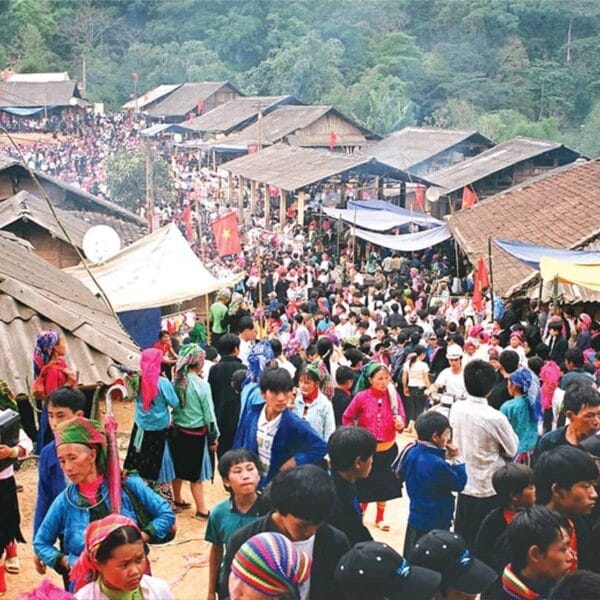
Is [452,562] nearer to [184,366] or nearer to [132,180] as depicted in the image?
[184,366]

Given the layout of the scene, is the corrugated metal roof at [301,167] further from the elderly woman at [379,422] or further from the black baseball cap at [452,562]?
the black baseball cap at [452,562]

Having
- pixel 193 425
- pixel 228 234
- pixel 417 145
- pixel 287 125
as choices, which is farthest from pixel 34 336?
pixel 287 125

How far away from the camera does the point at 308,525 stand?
3.40 meters

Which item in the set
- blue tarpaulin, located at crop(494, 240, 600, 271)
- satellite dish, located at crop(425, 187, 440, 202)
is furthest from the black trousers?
satellite dish, located at crop(425, 187, 440, 202)

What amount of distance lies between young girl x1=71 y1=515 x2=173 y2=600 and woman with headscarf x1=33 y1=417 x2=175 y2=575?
607mm

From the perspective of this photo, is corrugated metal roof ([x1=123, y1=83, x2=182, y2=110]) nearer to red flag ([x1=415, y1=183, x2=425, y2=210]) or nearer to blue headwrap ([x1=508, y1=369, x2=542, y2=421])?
red flag ([x1=415, y1=183, x2=425, y2=210])

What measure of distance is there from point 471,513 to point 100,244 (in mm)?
7751

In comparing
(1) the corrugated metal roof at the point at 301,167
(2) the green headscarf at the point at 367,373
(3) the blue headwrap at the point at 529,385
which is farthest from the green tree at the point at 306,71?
(3) the blue headwrap at the point at 529,385

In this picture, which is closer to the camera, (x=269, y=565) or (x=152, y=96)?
(x=269, y=565)

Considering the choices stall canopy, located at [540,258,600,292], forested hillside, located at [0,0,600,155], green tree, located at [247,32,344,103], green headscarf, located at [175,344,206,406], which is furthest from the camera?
green tree, located at [247,32,344,103]

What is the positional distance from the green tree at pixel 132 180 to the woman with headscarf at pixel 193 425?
921 inches

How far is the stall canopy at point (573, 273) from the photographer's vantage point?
9.50 metres

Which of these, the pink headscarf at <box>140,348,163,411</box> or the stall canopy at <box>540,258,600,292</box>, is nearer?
the pink headscarf at <box>140,348,163,411</box>

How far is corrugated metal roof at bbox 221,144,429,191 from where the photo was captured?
2406cm
